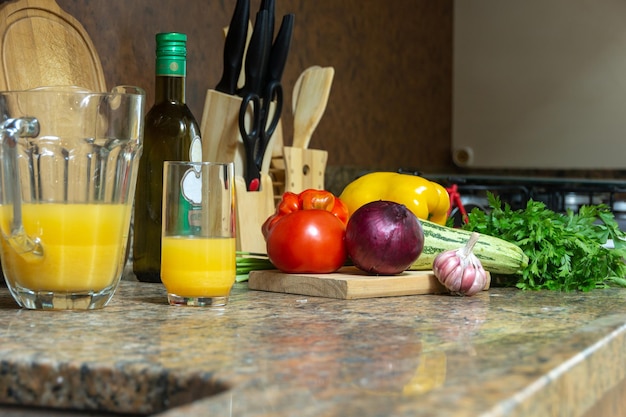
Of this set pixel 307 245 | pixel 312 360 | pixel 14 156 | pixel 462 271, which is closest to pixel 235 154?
pixel 307 245

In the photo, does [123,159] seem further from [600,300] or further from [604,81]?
[604,81]

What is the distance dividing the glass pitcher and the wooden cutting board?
0.81 ft

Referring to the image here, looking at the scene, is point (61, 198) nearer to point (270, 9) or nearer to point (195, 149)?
point (195, 149)

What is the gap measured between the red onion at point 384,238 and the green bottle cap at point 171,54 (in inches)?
12.0

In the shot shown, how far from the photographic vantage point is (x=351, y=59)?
262cm

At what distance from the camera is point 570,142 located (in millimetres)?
3188

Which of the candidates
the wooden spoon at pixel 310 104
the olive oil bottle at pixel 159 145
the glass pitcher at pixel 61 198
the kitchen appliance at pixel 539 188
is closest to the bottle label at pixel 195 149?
the olive oil bottle at pixel 159 145

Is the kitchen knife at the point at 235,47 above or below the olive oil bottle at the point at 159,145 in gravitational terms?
above

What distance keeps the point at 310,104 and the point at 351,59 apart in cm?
95

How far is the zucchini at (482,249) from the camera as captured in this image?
1153 millimetres

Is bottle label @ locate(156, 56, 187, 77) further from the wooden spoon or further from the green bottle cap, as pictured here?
the wooden spoon

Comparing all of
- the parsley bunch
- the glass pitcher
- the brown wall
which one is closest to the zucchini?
the parsley bunch

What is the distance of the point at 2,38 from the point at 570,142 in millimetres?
2408

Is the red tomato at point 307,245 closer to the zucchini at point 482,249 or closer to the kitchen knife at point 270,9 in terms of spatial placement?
the zucchini at point 482,249
